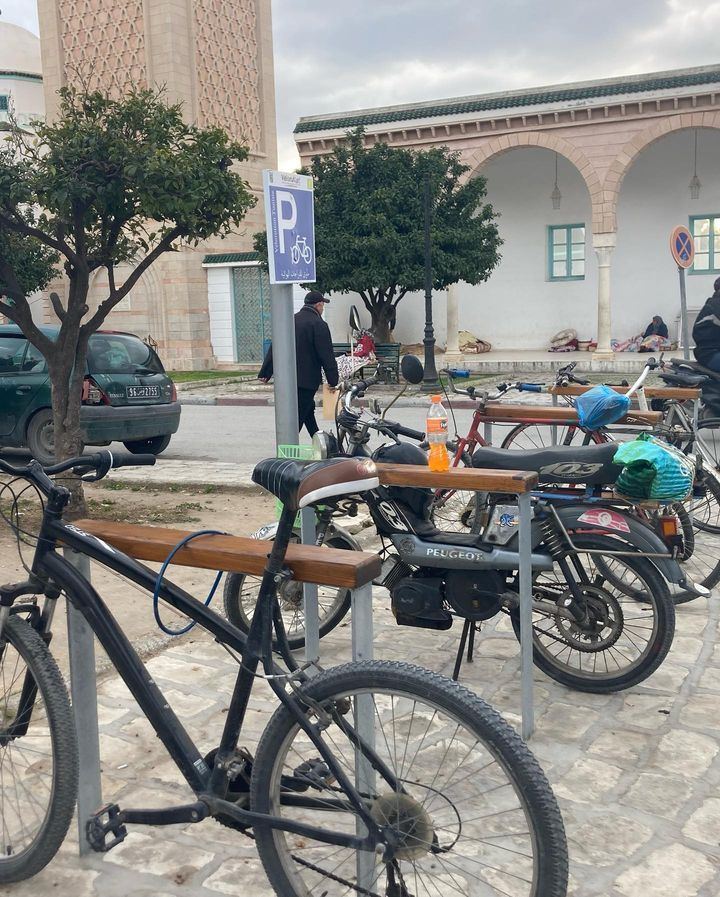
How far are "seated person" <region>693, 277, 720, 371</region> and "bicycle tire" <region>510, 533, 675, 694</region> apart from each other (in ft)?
21.5

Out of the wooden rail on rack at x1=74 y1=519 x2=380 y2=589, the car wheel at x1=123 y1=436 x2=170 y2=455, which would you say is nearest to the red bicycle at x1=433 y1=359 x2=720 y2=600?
the wooden rail on rack at x1=74 y1=519 x2=380 y2=589

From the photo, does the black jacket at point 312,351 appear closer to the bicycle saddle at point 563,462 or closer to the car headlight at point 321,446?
the car headlight at point 321,446

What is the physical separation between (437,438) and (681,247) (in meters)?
9.81

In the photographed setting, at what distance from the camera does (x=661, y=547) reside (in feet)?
14.0

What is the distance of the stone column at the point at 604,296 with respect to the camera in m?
24.6

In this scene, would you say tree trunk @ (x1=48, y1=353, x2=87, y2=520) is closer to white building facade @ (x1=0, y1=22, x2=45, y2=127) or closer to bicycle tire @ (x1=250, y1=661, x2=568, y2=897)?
bicycle tire @ (x1=250, y1=661, x2=568, y2=897)

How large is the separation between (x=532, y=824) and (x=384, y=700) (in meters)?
0.48

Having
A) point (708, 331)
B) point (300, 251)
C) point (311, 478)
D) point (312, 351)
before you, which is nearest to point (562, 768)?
point (311, 478)

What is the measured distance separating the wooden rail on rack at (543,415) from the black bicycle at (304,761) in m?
3.03

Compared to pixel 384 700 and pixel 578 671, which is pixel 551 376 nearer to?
pixel 578 671

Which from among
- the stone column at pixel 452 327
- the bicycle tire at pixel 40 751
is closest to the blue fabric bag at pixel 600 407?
the bicycle tire at pixel 40 751

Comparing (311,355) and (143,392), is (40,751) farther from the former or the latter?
(143,392)

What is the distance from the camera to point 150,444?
500 inches

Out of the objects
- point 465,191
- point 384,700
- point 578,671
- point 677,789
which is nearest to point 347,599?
point 578,671
